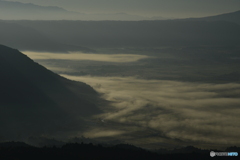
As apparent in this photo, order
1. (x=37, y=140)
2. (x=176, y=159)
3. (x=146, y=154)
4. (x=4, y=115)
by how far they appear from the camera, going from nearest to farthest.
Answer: (x=176, y=159) < (x=146, y=154) < (x=37, y=140) < (x=4, y=115)

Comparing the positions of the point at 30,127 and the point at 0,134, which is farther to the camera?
the point at 30,127

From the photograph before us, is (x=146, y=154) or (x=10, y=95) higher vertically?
(x=10, y=95)

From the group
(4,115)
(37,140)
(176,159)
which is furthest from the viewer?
(4,115)

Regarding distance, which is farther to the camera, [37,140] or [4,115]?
[4,115]

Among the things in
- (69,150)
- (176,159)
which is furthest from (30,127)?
(176,159)

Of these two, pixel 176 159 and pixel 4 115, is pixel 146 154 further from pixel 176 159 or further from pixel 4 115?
pixel 4 115

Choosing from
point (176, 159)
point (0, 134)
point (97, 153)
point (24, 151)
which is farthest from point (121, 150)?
point (0, 134)

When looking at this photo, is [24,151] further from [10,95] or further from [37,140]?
[10,95]

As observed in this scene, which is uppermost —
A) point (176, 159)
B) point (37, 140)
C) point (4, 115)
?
point (4, 115)

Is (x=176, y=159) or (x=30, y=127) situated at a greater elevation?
(x=30, y=127)
